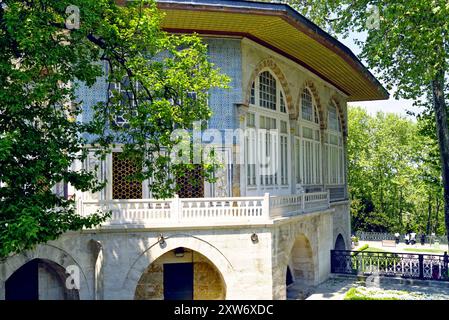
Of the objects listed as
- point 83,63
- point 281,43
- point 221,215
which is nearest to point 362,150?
point 281,43

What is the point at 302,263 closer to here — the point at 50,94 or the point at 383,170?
the point at 50,94

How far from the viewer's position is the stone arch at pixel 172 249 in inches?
445

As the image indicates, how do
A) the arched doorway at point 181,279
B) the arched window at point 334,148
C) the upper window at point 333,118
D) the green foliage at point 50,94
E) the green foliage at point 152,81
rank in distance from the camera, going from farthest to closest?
the upper window at point 333,118 → the arched window at point 334,148 → the arched doorway at point 181,279 → the green foliage at point 152,81 → the green foliage at point 50,94

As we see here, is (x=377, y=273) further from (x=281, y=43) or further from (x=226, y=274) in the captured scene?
(x=281, y=43)

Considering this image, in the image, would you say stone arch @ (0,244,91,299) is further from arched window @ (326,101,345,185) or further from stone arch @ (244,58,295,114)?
arched window @ (326,101,345,185)

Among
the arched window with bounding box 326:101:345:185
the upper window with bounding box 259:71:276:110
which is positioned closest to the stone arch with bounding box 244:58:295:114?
the upper window with bounding box 259:71:276:110

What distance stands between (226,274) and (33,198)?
592 centimetres

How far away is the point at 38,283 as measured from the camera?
11672mm

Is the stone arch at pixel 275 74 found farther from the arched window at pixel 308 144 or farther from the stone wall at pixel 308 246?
the stone wall at pixel 308 246

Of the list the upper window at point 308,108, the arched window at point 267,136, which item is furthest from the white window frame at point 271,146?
the upper window at point 308,108

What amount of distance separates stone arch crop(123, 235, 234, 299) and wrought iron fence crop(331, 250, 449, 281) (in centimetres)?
744

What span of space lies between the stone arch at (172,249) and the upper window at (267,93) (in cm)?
530

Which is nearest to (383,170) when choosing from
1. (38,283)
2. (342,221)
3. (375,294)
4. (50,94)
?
(342,221)

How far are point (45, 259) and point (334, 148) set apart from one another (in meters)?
15.4
